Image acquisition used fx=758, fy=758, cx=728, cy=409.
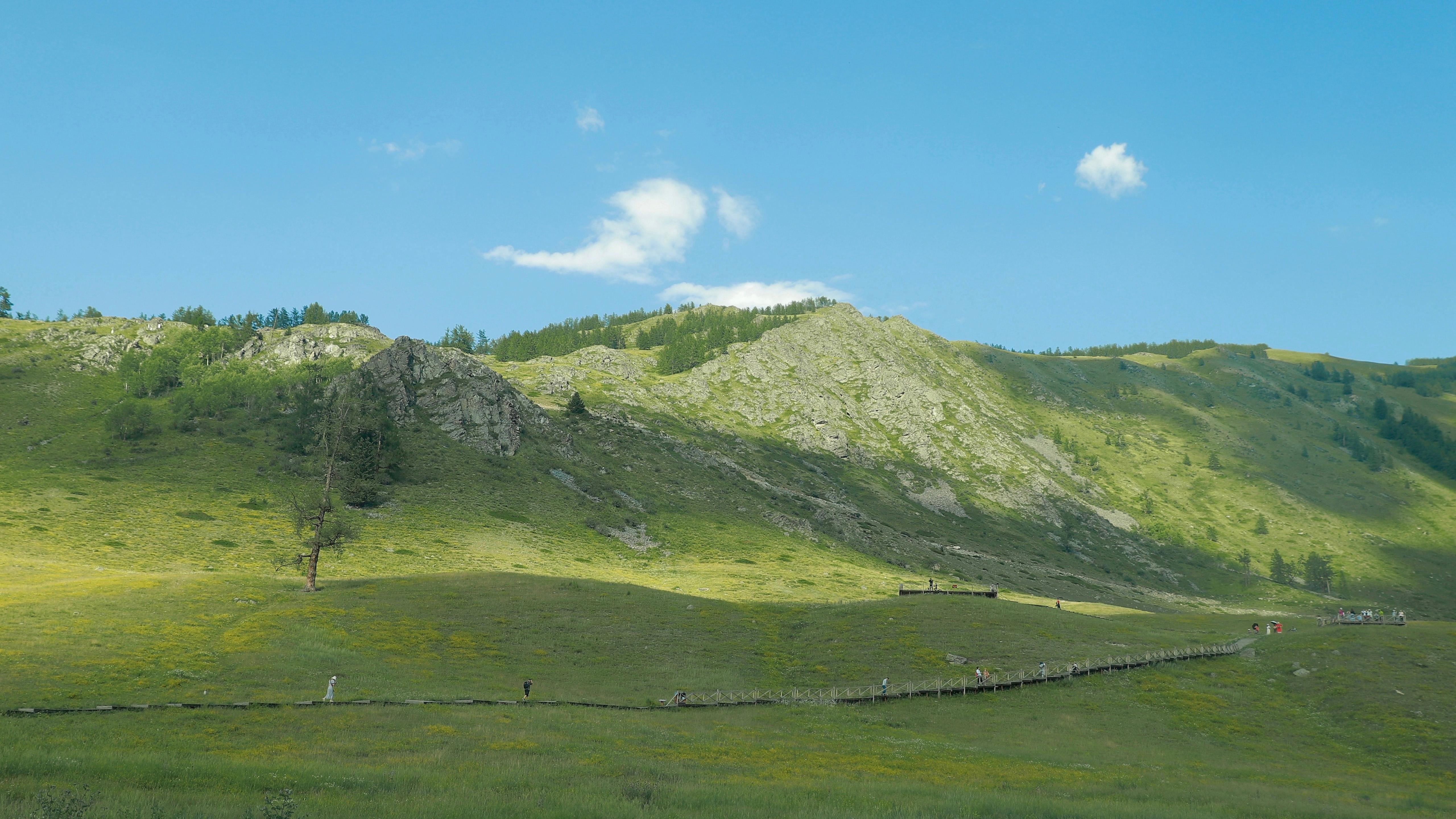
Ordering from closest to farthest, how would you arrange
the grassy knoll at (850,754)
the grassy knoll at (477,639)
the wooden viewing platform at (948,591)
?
1. the grassy knoll at (850,754)
2. the grassy knoll at (477,639)
3. the wooden viewing platform at (948,591)

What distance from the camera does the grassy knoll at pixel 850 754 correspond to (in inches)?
945

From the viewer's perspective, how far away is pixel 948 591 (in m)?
115

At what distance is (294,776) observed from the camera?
81.9ft

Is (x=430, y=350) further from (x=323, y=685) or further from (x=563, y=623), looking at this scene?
(x=323, y=685)

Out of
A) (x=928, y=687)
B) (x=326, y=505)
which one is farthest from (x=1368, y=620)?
(x=326, y=505)

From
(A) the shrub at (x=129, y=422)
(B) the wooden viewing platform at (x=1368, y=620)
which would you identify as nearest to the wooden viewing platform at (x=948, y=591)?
(B) the wooden viewing platform at (x=1368, y=620)

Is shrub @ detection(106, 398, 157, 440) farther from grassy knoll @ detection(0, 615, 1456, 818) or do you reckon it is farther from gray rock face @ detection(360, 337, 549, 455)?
grassy knoll @ detection(0, 615, 1456, 818)

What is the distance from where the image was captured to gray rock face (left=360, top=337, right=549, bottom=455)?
17038 cm

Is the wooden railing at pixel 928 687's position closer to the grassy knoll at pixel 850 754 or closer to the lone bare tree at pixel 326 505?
the grassy knoll at pixel 850 754

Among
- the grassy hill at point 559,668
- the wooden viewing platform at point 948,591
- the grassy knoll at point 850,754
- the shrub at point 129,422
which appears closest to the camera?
the grassy knoll at point 850,754

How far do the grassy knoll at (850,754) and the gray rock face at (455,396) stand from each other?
11717 cm

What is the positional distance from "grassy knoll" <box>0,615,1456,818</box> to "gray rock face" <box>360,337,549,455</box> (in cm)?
11717

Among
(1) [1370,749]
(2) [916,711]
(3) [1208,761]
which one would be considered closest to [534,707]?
(2) [916,711]

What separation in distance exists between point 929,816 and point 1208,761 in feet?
99.7
